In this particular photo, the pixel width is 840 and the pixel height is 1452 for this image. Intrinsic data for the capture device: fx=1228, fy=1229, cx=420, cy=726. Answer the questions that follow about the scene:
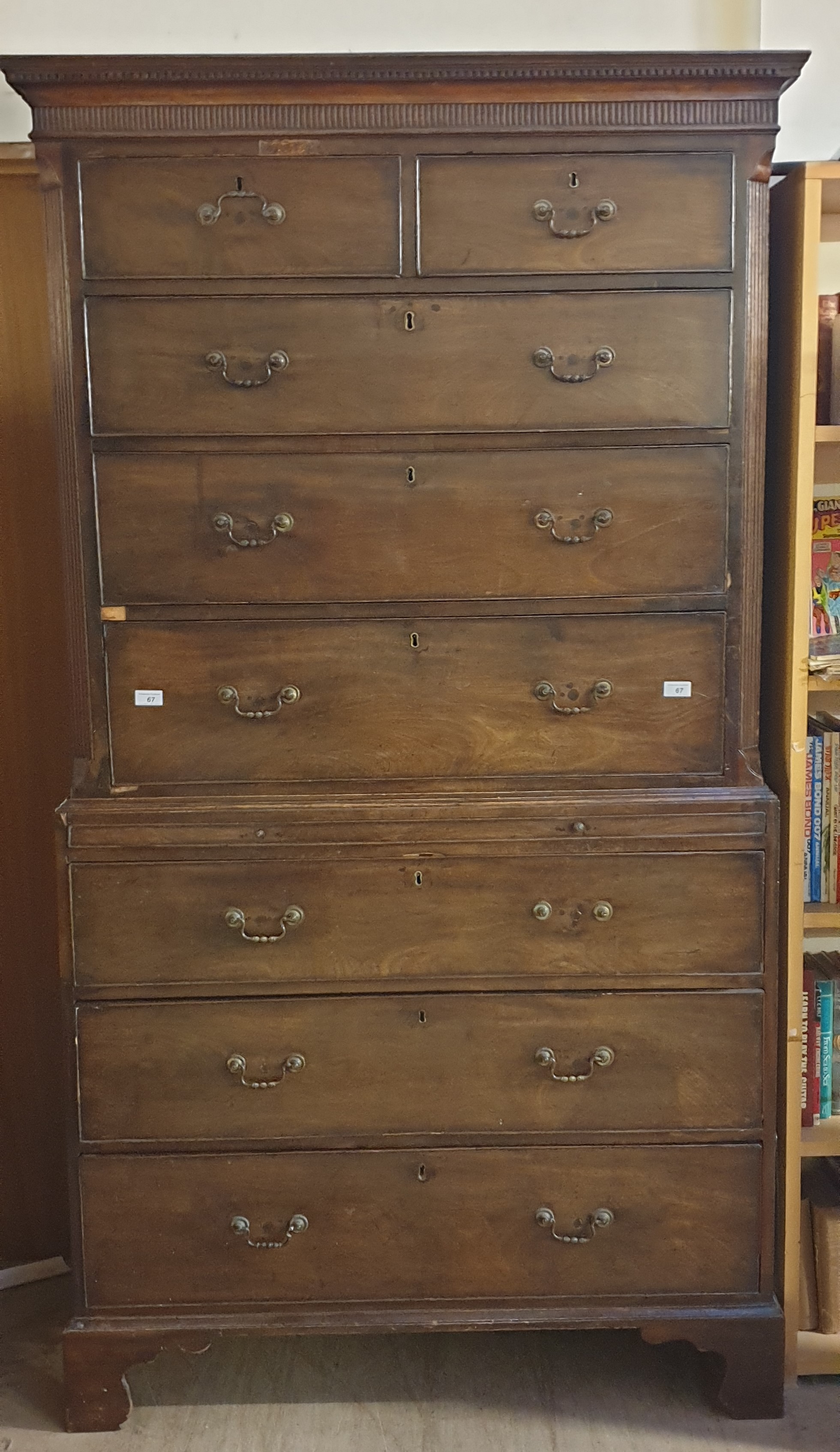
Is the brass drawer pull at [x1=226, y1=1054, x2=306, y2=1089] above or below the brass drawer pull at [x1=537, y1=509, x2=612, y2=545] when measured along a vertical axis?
below

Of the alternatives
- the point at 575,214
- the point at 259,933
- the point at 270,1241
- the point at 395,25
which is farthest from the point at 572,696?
the point at 395,25

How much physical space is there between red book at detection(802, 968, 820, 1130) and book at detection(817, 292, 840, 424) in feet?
3.17

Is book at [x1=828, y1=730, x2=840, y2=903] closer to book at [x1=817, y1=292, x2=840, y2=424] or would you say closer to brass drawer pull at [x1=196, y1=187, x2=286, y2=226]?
book at [x1=817, y1=292, x2=840, y2=424]

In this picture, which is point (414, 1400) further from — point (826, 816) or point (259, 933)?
point (826, 816)

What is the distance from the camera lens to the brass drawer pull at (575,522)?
1879mm

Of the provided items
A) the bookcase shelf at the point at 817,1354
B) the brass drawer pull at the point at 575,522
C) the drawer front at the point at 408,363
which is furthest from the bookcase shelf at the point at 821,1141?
the drawer front at the point at 408,363

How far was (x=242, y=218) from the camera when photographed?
5.97ft

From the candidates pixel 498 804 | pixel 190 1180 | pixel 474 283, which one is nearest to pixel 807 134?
pixel 474 283

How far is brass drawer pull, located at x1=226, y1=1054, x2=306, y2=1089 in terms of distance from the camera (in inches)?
77.2

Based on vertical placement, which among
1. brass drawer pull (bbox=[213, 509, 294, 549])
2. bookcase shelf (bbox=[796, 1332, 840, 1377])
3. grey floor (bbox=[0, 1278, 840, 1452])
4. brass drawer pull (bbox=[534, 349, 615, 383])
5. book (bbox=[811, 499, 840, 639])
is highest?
brass drawer pull (bbox=[534, 349, 615, 383])

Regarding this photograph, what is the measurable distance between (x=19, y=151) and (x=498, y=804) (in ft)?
4.94

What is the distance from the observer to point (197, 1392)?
2146 mm

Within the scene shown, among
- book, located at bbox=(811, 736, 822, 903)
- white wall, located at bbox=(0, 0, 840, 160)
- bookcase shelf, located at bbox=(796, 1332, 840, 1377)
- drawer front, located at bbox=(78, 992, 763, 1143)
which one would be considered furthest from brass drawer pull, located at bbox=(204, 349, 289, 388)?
bookcase shelf, located at bbox=(796, 1332, 840, 1377)

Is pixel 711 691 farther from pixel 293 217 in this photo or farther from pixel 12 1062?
pixel 12 1062
